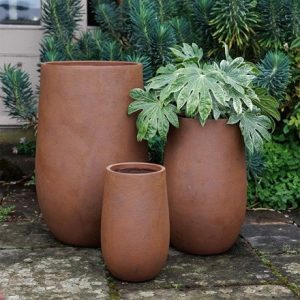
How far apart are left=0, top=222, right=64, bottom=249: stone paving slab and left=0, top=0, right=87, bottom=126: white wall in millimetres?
1729

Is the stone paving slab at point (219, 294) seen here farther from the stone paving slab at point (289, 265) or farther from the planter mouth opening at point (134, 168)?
the planter mouth opening at point (134, 168)

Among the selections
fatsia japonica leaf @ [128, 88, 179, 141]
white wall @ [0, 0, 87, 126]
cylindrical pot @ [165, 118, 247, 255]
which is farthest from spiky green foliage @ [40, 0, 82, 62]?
cylindrical pot @ [165, 118, 247, 255]

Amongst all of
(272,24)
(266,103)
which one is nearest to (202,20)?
(272,24)

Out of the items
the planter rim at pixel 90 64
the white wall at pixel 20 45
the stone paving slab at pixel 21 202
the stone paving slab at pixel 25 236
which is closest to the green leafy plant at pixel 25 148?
the white wall at pixel 20 45

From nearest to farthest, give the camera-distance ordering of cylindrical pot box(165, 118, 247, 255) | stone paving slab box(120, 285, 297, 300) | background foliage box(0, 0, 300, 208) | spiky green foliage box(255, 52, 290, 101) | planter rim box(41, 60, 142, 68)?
stone paving slab box(120, 285, 297, 300) → cylindrical pot box(165, 118, 247, 255) → planter rim box(41, 60, 142, 68) → spiky green foliage box(255, 52, 290, 101) → background foliage box(0, 0, 300, 208)

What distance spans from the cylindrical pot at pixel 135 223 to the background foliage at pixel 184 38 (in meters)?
1.13

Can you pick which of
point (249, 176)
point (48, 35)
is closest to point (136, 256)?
point (249, 176)

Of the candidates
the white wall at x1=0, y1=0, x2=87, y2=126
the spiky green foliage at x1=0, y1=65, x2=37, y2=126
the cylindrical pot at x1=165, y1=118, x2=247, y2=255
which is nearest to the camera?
the cylindrical pot at x1=165, y1=118, x2=247, y2=255

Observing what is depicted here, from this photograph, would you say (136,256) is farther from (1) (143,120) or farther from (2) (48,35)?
(2) (48,35)

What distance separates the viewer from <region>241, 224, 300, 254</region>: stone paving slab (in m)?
4.02

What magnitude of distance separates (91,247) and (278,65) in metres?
1.71

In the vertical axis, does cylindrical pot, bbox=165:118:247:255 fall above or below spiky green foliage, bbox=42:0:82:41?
below

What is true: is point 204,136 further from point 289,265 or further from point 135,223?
point 289,265

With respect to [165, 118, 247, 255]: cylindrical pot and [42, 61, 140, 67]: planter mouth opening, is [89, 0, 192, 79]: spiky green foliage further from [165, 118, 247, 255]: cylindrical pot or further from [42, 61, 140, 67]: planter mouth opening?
[165, 118, 247, 255]: cylindrical pot
